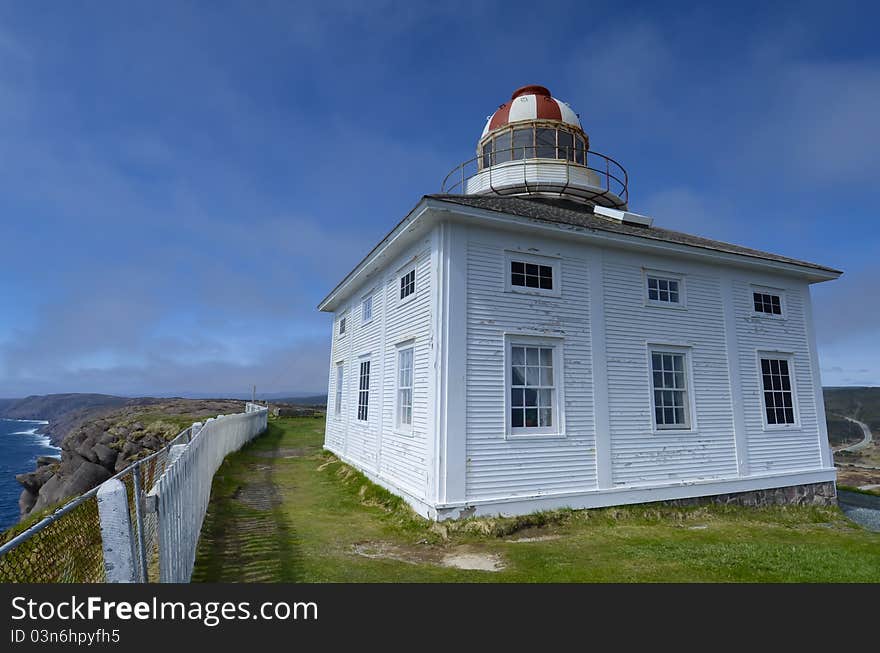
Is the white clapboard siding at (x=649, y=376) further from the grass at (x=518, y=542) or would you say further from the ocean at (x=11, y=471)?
the ocean at (x=11, y=471)

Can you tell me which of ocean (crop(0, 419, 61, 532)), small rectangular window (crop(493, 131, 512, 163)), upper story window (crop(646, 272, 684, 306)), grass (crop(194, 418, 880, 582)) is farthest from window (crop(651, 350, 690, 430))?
ocean (crop(0, 419, 61, 532))

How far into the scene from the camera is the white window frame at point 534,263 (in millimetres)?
9172

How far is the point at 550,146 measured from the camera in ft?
48.2

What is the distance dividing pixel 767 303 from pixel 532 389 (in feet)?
24.6

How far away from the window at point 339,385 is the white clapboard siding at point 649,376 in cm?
913

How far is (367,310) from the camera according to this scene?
1353 centimetres

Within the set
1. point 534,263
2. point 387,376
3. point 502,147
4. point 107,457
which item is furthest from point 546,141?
point 107,457

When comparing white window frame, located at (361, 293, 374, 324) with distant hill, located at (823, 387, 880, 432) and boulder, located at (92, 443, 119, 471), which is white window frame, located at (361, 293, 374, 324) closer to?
boulder, located at (92, 443, 119, 471)

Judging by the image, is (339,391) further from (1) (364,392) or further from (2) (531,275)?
(2) (531,275)

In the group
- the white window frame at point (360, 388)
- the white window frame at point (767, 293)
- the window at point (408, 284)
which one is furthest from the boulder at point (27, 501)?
the white window frame at point (767, 293)

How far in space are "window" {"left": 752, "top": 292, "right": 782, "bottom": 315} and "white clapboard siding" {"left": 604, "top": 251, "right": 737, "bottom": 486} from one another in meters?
1.49

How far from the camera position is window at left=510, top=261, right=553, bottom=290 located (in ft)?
30.6
